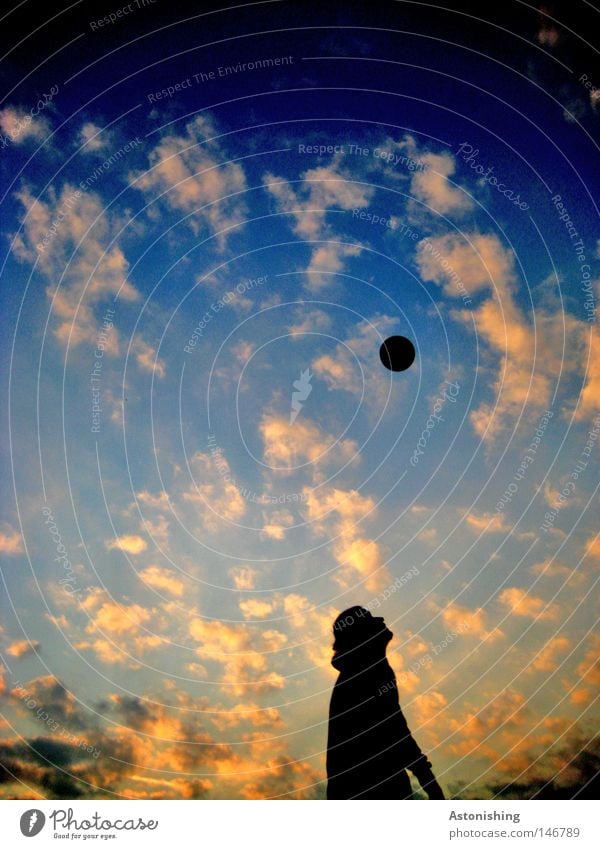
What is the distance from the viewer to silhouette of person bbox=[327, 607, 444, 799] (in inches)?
275

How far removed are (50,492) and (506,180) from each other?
8.23 m

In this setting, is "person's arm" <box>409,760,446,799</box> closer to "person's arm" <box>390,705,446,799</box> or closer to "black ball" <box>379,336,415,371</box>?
"person's arm" <box>390,705,446,799</box>

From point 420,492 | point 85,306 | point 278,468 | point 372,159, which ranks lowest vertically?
point 420,492

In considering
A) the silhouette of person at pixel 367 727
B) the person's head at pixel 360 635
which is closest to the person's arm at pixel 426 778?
the silhouette of person at pixel 367 727

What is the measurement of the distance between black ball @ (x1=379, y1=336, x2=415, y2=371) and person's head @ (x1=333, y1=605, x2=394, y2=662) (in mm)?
3958

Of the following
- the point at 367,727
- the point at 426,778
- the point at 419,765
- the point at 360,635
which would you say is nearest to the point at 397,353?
the point at 360,635

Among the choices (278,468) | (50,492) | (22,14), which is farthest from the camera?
(278,468)

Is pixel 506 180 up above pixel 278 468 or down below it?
above

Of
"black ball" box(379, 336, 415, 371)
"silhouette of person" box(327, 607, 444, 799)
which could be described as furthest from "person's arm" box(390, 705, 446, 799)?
"black ball" box(379, 336, 415, 371)

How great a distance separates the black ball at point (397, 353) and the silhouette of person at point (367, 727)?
4.01m

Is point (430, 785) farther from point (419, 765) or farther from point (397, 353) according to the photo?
point (397, 353)

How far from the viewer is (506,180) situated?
→ 837cm

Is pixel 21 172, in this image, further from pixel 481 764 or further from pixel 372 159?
pixel 481 764
